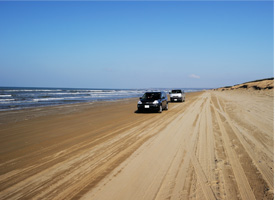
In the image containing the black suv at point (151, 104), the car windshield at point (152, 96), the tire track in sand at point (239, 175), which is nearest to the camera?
the tire track in sand at point (239, 175)

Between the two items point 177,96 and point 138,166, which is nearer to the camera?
point 138,166

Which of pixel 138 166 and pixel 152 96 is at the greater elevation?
pixel 152 96

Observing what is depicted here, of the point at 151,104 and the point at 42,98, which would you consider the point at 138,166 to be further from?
the point at 42,98

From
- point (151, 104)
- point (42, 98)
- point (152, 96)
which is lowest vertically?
point (42, 98)

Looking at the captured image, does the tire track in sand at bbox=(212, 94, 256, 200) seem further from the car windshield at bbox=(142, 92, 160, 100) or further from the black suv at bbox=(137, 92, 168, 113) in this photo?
the car windshield at bbox=(142, 92, 160, 100)

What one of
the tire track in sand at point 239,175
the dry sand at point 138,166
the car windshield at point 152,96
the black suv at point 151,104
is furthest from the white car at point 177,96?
the tire track in sand at point 239,175

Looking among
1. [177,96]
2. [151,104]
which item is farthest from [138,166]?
[177,96]

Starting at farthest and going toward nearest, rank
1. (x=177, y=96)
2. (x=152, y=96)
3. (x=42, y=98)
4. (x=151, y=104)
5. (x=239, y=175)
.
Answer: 1. (x=42, y=98)
2. (x=177, y=96)
3. (x=152, y=96)
4. (x=151, y=104)
5. (x=239, y=175)

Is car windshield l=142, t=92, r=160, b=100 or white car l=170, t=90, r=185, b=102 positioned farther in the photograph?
white car l=170, t=90, r=185, b=102

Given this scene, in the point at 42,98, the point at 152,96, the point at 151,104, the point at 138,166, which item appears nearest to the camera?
the point at 138,166

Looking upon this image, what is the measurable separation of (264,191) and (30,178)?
451cm

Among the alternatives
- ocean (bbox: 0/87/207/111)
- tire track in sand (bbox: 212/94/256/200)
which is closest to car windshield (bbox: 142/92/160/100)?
tire track in sand (bbox: 212/94/256/200)

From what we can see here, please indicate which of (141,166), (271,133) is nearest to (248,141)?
(271,133)

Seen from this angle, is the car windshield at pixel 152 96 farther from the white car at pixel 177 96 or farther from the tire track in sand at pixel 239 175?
the tire track in sand at pixel 239 175
